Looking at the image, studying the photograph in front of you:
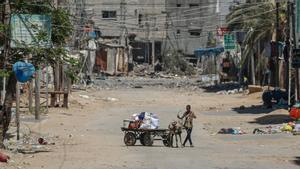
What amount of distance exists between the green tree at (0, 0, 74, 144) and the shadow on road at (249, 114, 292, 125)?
14.2 meters

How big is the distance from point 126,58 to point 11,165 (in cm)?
7452

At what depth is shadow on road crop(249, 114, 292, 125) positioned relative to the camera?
34000 mm

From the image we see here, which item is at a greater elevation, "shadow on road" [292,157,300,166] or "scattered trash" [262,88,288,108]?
"shadow on road" [292,157,300,166]

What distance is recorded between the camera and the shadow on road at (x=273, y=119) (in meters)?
34.0

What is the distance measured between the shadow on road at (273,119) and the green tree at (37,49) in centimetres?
1419

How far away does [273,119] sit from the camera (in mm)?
A: 35125

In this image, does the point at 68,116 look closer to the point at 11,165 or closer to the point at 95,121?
the point at 95,121

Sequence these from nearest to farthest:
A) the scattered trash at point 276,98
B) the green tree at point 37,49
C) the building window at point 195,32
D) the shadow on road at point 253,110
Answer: the green tree at point 37,49, the shadow on road at point 253,110, the scattered trash at point 276,98, the building window at point 195,32

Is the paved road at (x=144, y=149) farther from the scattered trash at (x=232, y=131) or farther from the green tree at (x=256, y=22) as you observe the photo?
the green tree at (x=256, y=22)

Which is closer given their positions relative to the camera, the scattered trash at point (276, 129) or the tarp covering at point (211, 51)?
the scattered trash at point (276, 129)

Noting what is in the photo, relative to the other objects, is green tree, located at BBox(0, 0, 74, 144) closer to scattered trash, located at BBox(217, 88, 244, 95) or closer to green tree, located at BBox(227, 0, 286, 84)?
green tree, located at BBox(227, 0, 286, 84)

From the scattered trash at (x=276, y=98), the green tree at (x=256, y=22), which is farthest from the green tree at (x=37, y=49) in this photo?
the green tree at (x=256, y=22)

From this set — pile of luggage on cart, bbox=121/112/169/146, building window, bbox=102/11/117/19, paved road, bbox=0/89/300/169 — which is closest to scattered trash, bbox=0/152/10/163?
paved road, bbox=0/89/300/169

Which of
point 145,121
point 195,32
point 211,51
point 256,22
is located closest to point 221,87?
point 211,51
